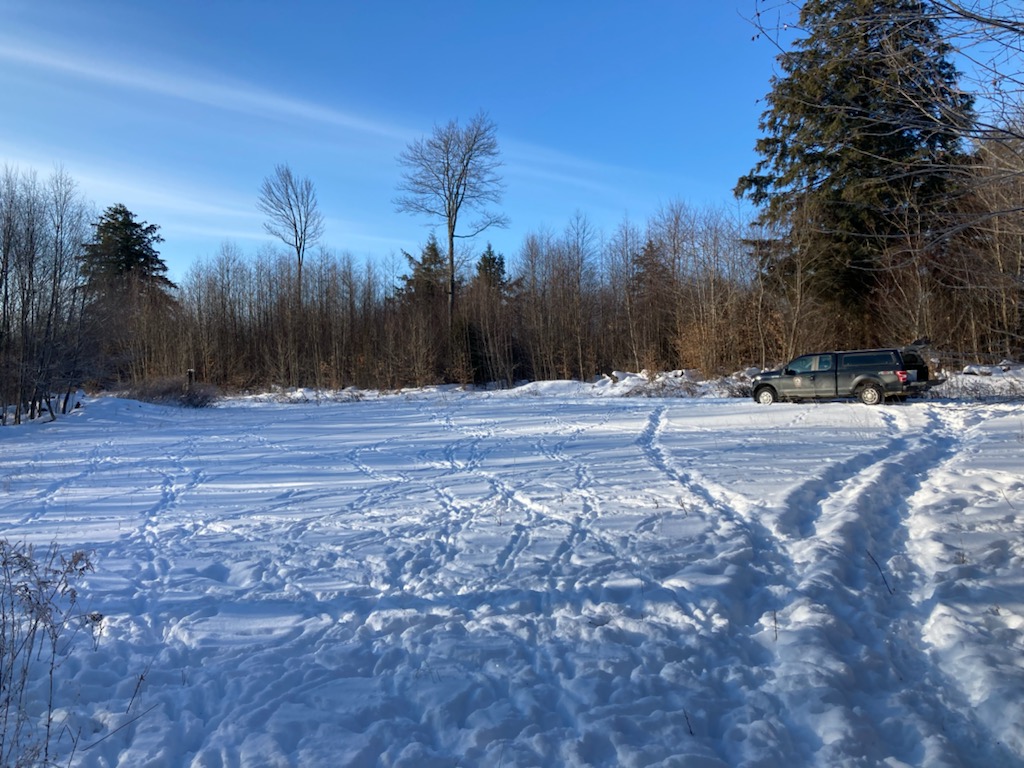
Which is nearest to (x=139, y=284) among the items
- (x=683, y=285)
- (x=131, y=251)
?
(x=131, y=251)

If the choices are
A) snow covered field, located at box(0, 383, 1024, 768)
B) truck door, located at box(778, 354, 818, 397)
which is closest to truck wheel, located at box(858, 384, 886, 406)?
truck door, located at box(778, 354, 818, 397)

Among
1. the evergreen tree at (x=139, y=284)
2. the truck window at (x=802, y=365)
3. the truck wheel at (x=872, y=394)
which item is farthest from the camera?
the evergreen tree at (x=139, y=284)

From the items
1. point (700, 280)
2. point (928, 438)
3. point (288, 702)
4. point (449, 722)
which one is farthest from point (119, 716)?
point (700, 280)

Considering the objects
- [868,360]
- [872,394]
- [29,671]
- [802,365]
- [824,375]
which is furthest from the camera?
[802,365]

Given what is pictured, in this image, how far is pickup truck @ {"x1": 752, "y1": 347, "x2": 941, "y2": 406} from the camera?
1819cm

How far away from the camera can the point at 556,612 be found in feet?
16.3

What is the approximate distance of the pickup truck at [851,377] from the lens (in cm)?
1819

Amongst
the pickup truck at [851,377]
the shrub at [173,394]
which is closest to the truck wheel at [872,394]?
the pickup truck at [851,377]

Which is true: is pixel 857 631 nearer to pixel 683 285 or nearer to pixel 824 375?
pixel 824 375

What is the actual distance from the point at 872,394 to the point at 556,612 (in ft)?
55.9

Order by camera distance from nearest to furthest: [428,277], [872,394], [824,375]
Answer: [872,394]
[824,375]
[428,277]

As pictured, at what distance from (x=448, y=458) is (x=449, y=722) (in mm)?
8857

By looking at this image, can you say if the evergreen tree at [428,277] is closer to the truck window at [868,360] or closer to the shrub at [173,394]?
the shrub at [173,394]

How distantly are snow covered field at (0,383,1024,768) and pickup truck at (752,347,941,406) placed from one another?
→ 744cm
